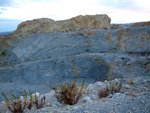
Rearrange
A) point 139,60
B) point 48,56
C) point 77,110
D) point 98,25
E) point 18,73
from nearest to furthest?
point 77,110
point 139,60
point 18,73
point 48,56
point 98,25

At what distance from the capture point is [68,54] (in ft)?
41.1

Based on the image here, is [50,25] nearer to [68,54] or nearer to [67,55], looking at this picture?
[68,54]

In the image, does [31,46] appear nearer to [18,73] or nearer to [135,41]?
[18,73]

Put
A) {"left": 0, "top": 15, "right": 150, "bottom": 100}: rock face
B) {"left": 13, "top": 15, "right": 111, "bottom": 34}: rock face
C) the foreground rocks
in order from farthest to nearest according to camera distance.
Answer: {"left": 13, "top": 15, "right": 111, "bottom": 34}: rock face → {"left": 0, "top": 15, "right": 150, "bottom": 100}: rock face → the foreground rocks

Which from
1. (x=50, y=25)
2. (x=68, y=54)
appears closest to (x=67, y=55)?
(x=68, y=54)

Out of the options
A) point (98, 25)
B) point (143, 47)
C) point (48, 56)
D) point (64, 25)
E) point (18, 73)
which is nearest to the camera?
point (18, 73)

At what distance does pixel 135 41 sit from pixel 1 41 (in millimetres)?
12887

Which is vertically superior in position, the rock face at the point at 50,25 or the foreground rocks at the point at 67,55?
the rock face at the point at 50,25

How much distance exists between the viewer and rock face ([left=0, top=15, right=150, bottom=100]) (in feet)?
32.3

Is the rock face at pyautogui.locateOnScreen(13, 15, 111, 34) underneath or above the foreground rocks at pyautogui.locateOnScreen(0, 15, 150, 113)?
above

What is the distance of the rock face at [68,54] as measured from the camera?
9.83m

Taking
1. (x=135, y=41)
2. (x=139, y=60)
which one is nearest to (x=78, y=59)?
(x=139, y=60)

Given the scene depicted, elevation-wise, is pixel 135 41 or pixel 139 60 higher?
pixel 135 41

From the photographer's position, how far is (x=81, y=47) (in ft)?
42.1
